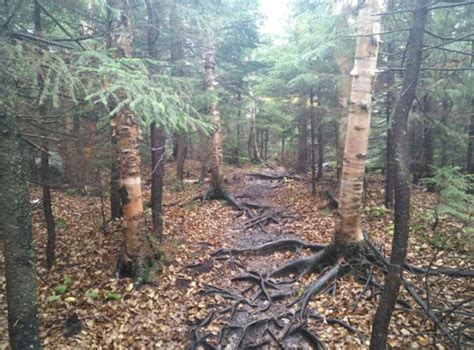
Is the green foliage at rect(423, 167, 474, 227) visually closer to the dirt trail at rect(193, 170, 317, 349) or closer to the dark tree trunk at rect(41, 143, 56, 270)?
the dirt trail at rect(193, 170, 317, 349)

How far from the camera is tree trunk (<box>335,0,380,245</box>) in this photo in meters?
6.00

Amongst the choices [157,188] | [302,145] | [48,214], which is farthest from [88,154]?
[302,145]

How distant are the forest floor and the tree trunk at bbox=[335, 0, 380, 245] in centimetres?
108

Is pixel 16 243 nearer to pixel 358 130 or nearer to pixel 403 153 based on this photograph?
pixel 403 153

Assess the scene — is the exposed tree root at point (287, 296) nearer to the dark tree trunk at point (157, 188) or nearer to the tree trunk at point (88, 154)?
the dark tree trunk at point (157, 188)

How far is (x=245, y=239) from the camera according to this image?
871 centimetres

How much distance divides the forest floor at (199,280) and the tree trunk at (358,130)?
3.53 feet

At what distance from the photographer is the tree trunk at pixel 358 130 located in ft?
19.7

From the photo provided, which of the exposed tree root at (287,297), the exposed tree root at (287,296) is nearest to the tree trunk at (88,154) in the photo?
the exposed tree root at (287,296)

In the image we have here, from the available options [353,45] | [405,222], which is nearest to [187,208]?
[353,45]

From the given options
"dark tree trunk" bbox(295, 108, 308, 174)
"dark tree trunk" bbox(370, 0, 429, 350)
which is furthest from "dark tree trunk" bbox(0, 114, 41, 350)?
"dark tree trunk" bbox(295, 108, 308, 174)

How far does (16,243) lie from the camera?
3680mm

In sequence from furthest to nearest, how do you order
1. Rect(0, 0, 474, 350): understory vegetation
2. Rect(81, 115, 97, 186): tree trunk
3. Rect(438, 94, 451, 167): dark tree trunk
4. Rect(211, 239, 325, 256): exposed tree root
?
Rect(438, 94, 451, 167): dark tree trunk → Rect(211, 239, 325, 256): exposed tree root → Rect(81, 115, 97, 186): tree trunk → Rect(0, 0, 474, 350): understory vegetation

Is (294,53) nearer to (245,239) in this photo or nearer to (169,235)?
(245,239)
